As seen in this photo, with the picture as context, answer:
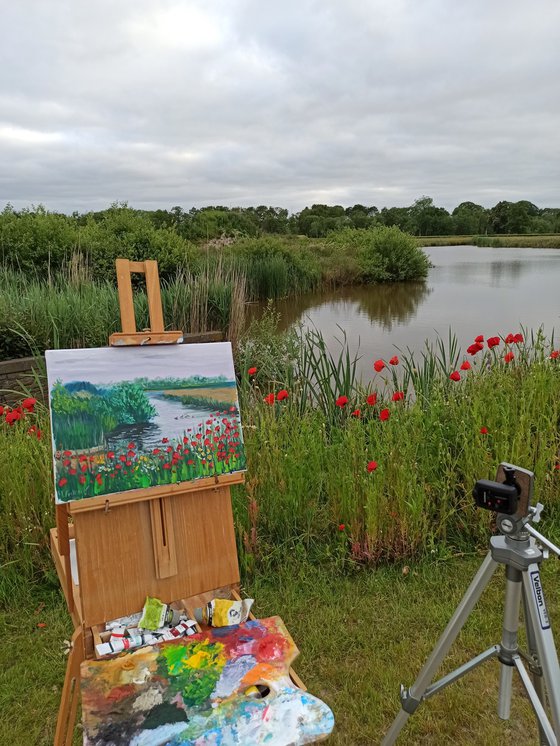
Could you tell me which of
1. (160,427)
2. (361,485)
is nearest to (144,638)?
(160,427)

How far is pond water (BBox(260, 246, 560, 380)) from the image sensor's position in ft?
30.8

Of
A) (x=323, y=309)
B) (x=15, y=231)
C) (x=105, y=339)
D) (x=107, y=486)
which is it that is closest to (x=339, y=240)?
(x=323, y=309)

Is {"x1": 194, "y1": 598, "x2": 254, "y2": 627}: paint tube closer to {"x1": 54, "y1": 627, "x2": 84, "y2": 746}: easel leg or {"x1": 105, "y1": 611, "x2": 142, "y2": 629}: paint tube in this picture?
{"x1": 105, "y1": 611, "x2": 142, "y2": 629}: paint tube

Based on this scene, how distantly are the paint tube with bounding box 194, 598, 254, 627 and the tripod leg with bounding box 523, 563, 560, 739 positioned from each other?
86 cm

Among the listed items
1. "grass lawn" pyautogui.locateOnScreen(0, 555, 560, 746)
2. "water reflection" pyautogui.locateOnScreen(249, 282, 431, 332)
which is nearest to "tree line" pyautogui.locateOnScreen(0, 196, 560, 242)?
"water reflection" pyautogui.locateOnScreen(249, 282, 431, 332)

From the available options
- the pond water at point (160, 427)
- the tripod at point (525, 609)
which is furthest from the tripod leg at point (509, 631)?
the pond water at point (160, 427)

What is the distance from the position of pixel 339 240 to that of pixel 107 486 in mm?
22933

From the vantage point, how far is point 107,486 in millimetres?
1726

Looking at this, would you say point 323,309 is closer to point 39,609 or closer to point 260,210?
point 39,609

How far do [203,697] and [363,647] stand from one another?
1.14 m

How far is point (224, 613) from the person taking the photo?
1731 mm

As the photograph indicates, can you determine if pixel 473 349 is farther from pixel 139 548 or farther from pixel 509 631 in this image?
pixel 139 548

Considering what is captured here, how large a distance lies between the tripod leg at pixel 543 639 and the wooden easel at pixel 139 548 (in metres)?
1.02

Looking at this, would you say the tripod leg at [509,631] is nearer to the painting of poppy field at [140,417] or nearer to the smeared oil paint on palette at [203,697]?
the smeared oil paint on palette at [203,697]
